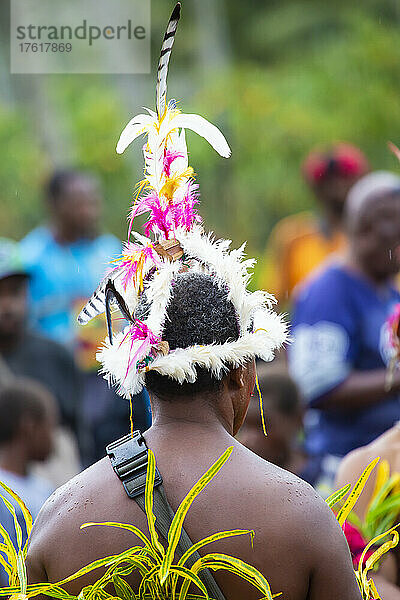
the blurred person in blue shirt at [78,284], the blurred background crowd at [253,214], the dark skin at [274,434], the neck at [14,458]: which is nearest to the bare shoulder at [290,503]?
the blurred background crowd at [253,214]

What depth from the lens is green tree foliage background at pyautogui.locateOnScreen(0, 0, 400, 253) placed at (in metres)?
12.2

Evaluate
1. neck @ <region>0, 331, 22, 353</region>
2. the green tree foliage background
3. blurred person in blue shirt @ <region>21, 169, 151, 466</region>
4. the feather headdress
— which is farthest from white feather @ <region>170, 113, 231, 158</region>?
the green tree foliage background

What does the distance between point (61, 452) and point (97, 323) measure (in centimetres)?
80

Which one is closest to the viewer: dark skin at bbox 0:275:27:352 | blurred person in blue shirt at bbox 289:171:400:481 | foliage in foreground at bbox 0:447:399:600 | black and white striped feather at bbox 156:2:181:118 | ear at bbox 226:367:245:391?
foliage in foreground at bbox 0:447:399:600

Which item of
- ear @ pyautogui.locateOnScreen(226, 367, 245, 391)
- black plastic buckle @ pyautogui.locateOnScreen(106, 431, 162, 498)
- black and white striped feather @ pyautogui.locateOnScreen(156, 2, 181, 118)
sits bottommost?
black plastic buckle @ pyautogui.locateOnScreen(106, 431, 162, 498)

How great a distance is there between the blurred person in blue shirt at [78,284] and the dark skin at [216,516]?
3336mm

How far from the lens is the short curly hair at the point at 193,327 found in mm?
2354

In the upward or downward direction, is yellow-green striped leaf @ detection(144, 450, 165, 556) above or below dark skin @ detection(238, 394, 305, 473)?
above

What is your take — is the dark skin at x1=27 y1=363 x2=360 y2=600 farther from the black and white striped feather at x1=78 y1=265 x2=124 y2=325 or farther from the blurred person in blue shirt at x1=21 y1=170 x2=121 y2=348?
the blurred person in blue shirt at x1=21 y1=170 x2=121 y2=348

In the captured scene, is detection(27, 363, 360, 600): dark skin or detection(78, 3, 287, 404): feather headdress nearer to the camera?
detection(27, 363, 360, 600): dark skin

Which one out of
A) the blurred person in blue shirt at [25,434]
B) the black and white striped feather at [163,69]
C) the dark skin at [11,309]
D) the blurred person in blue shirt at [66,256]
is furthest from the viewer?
the blurred person in blue shirt at [66,256]

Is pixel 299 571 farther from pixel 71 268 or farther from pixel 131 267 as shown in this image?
pixel 71 268

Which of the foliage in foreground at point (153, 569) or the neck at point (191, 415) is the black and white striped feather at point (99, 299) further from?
the foliage in foreground at point (153, 569)

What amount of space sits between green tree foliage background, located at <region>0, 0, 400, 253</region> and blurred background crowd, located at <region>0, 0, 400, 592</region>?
0.02 m
